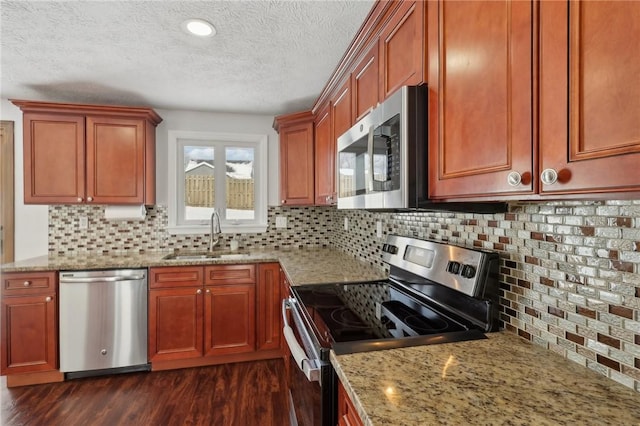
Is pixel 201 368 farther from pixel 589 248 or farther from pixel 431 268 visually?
pixel 589 248

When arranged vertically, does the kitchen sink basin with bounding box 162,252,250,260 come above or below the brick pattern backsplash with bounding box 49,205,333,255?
below

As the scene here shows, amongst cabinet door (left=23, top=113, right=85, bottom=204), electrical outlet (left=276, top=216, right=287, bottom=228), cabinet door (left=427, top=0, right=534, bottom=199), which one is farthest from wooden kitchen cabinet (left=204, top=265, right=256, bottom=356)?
cabinet door (left=427, top=0, right=534, bottom=199)

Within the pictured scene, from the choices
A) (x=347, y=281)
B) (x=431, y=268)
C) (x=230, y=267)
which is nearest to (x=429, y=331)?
(x=431, y=268)

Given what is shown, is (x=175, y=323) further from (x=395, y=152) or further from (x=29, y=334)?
(x=395, y=152)

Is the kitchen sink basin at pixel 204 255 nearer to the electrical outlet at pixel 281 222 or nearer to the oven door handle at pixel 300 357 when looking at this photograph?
the electrical outlet at pixel 281 222

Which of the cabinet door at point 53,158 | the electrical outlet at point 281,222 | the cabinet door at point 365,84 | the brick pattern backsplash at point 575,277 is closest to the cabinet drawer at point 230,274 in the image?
the electrical outlet at point 281,222

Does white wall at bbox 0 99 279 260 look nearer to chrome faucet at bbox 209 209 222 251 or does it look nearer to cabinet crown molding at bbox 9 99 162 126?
cabinet crown molding at bbox 9 99 162 126

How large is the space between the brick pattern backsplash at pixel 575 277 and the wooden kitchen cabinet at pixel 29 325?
2.99 metres

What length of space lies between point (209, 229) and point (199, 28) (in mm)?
1934

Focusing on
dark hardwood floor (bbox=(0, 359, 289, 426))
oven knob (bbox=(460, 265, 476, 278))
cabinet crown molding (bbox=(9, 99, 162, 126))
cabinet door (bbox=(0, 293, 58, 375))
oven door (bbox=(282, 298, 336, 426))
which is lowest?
dark hardwood floor (bbox=(0, 359, 289, 426))

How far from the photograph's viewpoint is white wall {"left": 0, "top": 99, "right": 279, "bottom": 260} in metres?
2.81

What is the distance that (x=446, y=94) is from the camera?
3.05 ft

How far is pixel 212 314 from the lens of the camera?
8.55ft

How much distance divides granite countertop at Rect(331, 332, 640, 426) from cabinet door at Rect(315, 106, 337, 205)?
1.39 metres
